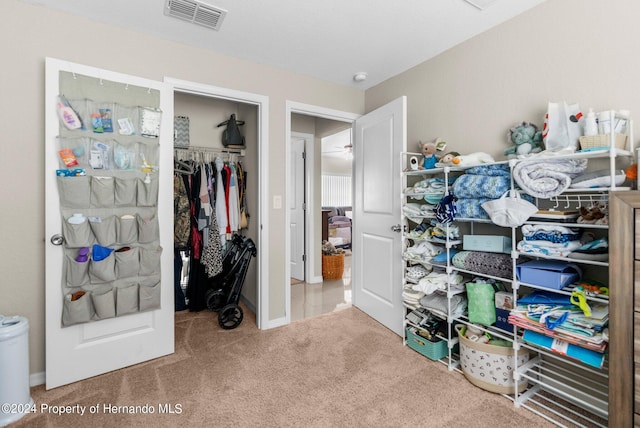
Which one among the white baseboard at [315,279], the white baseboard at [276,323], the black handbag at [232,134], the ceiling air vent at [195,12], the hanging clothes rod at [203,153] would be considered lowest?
the white baseboard at [276,323]

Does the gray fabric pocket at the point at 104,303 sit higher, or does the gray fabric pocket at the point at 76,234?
the gray fabric pocket at the point at 76,234

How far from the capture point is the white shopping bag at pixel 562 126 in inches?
64.1

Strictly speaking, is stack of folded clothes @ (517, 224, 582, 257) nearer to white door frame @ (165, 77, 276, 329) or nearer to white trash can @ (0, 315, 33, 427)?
white door frame @ (165, 77, 276, 329)

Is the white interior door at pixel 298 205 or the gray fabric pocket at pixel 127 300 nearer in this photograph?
the gray fabric pocket at pixel 127 300

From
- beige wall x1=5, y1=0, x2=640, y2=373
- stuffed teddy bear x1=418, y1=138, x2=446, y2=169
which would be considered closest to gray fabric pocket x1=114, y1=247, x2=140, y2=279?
beige wall x1=5, y1=0, x2=640, y2=373

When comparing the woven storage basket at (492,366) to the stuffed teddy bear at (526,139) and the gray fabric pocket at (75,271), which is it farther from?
the gray fabric pocket at (75,271)

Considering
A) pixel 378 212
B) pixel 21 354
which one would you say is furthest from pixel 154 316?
pixel 378 212

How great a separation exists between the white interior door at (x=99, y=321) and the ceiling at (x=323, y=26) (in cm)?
40

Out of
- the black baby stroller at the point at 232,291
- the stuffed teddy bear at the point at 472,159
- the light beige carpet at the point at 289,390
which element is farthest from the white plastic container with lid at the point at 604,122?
the black baby stroller at the point at 232,291

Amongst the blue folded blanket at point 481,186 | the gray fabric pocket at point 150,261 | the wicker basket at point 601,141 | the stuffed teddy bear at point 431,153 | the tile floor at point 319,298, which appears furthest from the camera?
the tile floor at point 319,298

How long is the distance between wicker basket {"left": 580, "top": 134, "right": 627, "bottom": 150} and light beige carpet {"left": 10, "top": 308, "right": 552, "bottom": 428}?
1464mm

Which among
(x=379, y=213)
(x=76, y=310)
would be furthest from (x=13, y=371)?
(x=379, y=213)

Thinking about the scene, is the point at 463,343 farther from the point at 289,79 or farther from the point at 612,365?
the point at 289,79

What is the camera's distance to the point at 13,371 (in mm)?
1641
